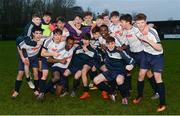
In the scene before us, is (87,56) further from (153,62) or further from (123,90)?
(153,62)

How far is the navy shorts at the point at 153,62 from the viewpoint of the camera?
858 cm

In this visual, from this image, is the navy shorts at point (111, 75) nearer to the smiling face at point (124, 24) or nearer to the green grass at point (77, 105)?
the green grass at point (77, 105)

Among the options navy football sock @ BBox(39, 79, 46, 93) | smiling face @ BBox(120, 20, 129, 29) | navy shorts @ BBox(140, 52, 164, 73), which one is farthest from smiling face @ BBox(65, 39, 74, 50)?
navy shorts @ BBox(140, 52, 164, 73)

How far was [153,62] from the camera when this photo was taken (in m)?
8.66

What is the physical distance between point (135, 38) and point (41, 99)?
2.48 meters

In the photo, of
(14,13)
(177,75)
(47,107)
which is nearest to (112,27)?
(47,107)

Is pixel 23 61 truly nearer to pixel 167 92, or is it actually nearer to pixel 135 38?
pixel 135 38

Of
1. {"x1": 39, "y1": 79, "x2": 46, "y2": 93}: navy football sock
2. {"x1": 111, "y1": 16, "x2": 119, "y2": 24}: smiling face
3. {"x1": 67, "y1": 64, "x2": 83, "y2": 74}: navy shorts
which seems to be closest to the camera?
{"x1": 39, "y1": 79, "x2": 46, "y2": 93}: navy football sock

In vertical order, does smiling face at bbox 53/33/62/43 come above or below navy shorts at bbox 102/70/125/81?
above

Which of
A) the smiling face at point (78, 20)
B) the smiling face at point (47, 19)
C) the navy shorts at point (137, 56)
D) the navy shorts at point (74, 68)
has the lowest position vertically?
the navy shorts at point (74, 68)

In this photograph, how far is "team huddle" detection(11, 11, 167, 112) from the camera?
30.3 ft

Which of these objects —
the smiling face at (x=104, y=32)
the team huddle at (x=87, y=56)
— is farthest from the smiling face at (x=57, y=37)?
the smiling face at (x=104, y=32)

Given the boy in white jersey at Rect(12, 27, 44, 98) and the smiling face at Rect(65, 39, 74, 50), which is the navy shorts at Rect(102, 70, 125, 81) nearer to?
the smiling face at Rect(65, 39, 74, 50)

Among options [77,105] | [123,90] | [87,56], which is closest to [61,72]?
[87,56]
